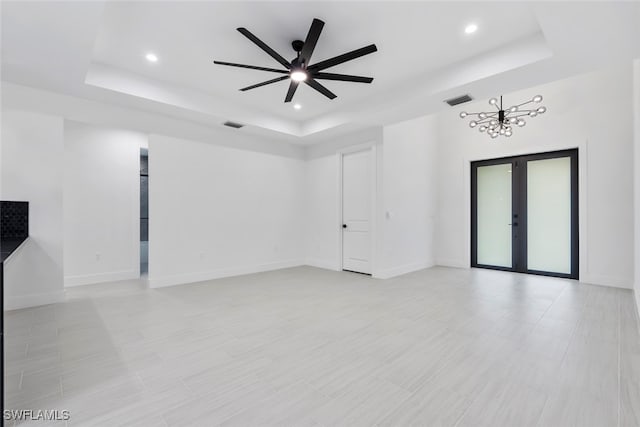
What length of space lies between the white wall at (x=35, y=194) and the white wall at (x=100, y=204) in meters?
1.16

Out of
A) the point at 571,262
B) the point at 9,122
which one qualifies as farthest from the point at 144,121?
the point at 571,262

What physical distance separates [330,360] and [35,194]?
13.9 ft

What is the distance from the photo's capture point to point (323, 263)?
21.2ft

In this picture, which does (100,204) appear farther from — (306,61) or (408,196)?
(408,196)

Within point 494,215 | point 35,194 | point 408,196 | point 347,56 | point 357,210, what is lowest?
point 494,215

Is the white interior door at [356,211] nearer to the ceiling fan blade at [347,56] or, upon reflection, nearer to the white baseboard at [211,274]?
the white baseboard at [211,274]

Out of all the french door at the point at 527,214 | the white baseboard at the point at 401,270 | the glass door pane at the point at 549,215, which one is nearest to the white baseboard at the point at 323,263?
the white baseboard at the point at 401,270

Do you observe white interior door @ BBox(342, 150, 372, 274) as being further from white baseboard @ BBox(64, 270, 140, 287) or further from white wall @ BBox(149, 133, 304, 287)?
white baseboard @ BBox(64, 270, 140, 287)

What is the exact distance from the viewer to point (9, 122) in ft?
11.9

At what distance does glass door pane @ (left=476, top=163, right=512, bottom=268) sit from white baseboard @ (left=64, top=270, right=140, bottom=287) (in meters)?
7.03

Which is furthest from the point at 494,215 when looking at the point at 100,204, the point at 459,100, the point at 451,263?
the point at 100,204

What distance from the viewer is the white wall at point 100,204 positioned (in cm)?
491

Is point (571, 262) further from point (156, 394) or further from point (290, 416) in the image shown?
point (156, 394)

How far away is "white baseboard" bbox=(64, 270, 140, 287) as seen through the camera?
484cm
